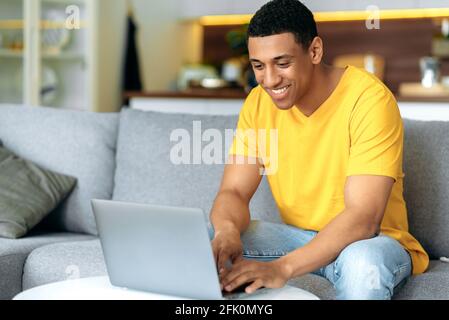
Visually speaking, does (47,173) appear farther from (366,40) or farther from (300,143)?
(366,40)

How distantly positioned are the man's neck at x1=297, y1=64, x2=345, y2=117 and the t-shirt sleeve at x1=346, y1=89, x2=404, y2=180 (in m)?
0.10

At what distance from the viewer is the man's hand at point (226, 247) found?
5.41ft

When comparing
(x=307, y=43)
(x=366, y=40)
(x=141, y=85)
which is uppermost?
(x=307, y=43)

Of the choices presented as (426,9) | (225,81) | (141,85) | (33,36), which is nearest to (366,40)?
(426,9)

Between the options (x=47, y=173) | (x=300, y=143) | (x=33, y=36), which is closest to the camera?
(x=300, y=143)

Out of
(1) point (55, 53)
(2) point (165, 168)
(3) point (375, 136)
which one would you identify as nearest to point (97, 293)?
(3) point (375, 136)

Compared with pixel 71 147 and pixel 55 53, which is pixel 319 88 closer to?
pixel 71 147

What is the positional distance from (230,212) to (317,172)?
0.24 meters

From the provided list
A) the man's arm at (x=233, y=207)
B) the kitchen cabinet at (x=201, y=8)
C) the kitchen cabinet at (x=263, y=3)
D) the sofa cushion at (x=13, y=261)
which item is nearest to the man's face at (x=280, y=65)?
the man's arm at (x=233, y=207)

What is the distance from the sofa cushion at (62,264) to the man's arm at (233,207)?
38 centimetres

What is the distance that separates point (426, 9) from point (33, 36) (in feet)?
10.3

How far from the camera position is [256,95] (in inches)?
82.0

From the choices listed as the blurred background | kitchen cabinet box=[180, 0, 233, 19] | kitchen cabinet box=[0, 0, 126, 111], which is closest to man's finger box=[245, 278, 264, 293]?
the blurred background

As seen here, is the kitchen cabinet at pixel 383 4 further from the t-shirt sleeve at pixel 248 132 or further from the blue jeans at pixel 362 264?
the blue jeans at pixel 362 264
